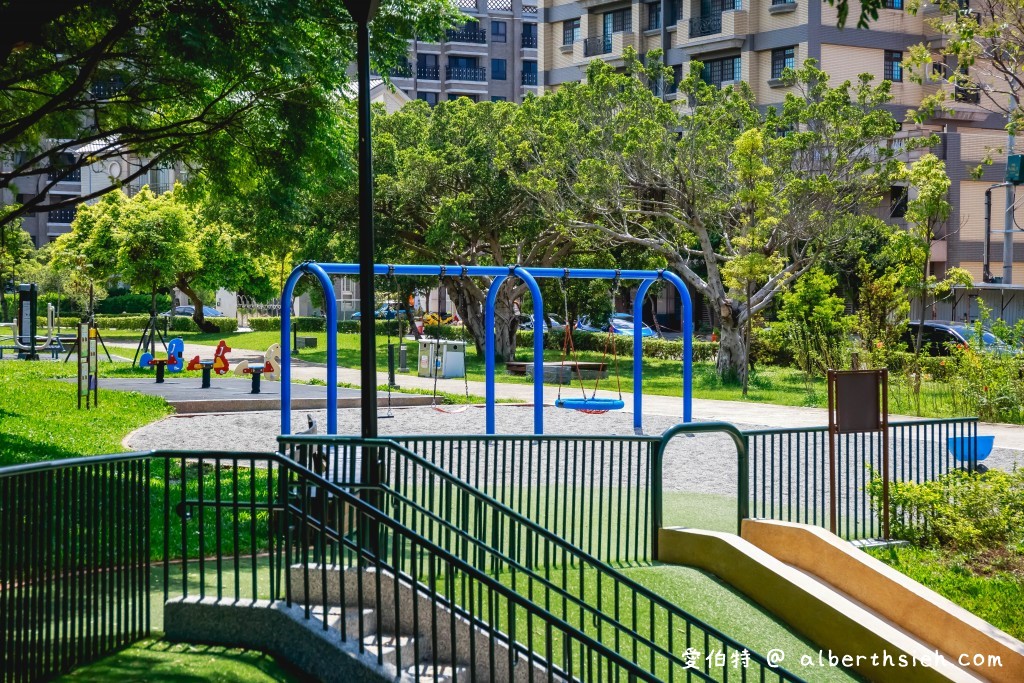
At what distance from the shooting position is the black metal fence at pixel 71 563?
5.83 meters

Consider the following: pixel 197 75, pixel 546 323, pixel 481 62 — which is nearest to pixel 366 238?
pixel 197 75

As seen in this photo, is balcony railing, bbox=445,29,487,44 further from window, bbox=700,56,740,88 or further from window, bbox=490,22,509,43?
window, bbox=700,56,740,88

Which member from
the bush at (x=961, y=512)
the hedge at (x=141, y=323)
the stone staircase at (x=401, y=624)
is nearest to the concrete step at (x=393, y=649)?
the stone staircase at (x=401, y=624)

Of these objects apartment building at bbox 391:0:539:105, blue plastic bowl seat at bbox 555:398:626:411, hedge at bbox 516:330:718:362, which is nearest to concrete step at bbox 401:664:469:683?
blue plastic bowl seat at bbox 555:398:626:411

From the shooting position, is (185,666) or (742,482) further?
(742,482)

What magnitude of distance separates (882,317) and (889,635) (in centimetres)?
1909

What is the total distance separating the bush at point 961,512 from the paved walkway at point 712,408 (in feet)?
21.7

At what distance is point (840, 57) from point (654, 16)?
430 inches

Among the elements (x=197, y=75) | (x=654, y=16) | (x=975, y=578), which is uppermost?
(x=654, y=16)

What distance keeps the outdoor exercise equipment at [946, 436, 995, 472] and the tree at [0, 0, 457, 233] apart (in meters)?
8.05

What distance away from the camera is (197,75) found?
1373cm

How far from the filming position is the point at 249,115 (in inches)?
571

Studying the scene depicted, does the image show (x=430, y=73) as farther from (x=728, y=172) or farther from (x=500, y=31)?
(x=728, y=172)

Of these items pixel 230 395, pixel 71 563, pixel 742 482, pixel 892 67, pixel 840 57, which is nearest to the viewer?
pixel 71 563
